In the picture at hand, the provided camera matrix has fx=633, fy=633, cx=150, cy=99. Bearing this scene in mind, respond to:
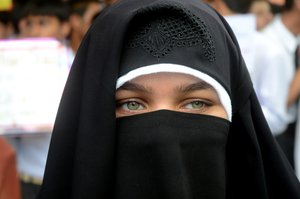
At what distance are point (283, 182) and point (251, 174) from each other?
0.15 metres

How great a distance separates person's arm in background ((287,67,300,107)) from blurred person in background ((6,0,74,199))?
1672mm

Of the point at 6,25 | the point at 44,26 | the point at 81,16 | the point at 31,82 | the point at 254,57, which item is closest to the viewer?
the point at 31,82

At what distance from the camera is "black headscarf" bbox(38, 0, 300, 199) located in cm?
197

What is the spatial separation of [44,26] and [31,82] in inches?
52.6

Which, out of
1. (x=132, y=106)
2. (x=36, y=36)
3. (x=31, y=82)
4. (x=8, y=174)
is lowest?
(x=8, y=174)

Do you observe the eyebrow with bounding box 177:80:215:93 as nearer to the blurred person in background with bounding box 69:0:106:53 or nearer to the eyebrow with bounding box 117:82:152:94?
the eyebrow with bounding box 117:82:152:94

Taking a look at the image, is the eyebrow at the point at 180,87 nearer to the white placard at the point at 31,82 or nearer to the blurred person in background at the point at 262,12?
the white placard at the point at 31,82

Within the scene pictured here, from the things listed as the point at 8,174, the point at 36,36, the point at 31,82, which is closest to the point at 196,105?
the point at 8,174

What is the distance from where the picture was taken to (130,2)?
2.13 meters

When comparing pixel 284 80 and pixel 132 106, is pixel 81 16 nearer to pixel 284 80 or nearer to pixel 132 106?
pixel 284 80

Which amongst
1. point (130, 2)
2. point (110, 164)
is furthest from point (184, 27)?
point (110, 164)

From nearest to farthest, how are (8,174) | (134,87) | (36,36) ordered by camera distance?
(134,87)
(8,174)
(36,36)

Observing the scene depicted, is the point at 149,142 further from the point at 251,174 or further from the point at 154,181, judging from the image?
the point at 251,174

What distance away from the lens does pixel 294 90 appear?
462cm
